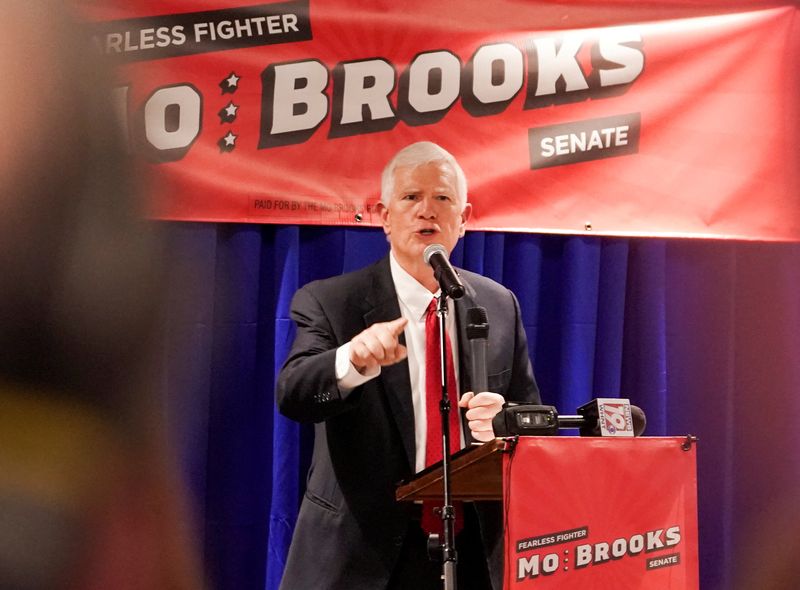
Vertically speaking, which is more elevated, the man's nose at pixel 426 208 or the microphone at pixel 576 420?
the man's nose at pixel 426 208

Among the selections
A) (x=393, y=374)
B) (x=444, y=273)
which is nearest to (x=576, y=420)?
(x=444, y=273)

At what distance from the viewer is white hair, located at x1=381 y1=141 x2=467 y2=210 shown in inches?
117

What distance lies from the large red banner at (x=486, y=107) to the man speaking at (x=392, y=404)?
19.6 inches

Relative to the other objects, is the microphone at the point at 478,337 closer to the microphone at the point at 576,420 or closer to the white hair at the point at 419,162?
the microphone at the point at 576,420

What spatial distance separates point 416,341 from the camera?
8.92 feet

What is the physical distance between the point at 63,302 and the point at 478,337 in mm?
1112

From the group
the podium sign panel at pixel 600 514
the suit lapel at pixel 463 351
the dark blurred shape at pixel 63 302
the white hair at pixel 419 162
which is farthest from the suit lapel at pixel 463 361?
the dark blurred shape at pixel 63 302

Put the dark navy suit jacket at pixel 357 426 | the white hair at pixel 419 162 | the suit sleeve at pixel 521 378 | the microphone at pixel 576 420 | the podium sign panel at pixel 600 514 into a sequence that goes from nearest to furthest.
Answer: the podium sign panel at pixel 600 514, the microphone at pixel 576 420, the dark navy suit jacket at pixel 357 426, the suit sleeve at pixel 521 378, the white hair at pixel 419 162

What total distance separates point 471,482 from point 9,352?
123 centimetres

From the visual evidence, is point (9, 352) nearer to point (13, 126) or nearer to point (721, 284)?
point (13, 126)

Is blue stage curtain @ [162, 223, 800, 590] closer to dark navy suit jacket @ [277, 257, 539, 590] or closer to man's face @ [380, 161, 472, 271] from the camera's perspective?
man's face @ [380, 161, 472, 271]

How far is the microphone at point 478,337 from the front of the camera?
2117mm

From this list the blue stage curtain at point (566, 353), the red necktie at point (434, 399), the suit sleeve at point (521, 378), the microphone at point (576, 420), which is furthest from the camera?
the blue stage curtain at point (566, 353)

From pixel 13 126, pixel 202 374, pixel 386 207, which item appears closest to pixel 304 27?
pixel 386 207
